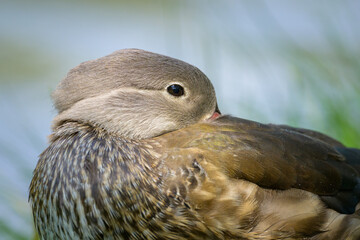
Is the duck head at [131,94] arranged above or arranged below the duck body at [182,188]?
above

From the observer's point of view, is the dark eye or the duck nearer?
the duck

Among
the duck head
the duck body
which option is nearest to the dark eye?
the duck head

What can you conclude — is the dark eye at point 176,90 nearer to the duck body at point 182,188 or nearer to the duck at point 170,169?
the duck at point 170,169

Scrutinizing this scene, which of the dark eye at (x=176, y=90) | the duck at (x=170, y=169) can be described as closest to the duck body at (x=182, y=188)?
the duck at (x=170, y=169)

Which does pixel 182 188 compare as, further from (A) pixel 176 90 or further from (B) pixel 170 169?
(A) pixel 176 90

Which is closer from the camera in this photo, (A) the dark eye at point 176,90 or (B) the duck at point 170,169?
(B) the duck at point 170,169

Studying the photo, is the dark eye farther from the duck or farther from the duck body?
the duck body

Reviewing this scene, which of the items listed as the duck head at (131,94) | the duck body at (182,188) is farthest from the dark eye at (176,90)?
the duck body at (182,188)

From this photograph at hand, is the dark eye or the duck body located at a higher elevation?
the dark eye

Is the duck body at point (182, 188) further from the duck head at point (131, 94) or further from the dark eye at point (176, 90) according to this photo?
the dark eye at point (176, 90)
